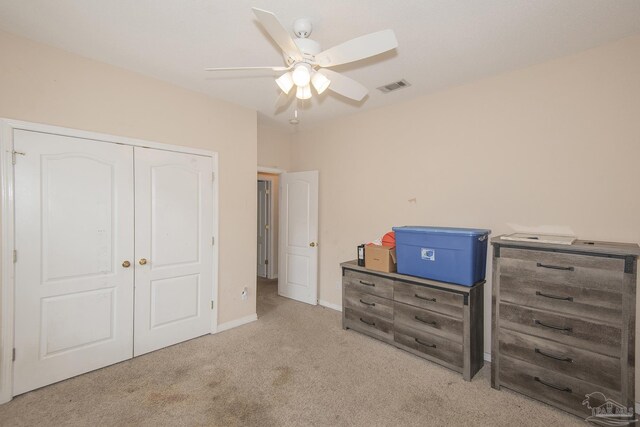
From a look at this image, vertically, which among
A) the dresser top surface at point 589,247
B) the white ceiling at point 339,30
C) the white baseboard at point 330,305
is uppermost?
the white ceiling at point 339,30

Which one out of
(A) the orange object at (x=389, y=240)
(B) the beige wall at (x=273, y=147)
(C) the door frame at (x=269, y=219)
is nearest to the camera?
(A) the orange object at (x=389, y=240)

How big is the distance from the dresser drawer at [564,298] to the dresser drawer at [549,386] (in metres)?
0.46

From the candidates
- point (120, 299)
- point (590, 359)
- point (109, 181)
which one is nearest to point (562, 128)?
point (590, 359)

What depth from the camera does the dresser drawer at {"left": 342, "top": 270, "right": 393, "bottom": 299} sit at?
299 centimetres

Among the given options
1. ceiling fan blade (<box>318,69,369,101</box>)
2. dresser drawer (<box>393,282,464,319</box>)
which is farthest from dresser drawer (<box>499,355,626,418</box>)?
ceiling fan blade (<box>318,69,369,101</box>)

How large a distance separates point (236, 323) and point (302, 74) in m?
2.94

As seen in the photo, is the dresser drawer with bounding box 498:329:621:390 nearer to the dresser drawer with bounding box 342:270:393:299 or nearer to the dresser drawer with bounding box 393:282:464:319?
the dresser drawer with bounding box 393:282:464:319

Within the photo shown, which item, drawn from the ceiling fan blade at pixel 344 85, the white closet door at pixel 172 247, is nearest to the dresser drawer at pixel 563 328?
the ceiling fan blade at pixel 344 85

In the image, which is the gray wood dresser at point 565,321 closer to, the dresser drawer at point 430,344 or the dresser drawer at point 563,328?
the dresser drawer at point 563,328

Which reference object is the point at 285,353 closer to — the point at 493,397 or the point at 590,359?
the point at 493,397

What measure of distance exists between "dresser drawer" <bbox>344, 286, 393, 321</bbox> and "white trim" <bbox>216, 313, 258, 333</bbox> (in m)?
1.21

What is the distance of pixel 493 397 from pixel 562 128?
87.7 inches

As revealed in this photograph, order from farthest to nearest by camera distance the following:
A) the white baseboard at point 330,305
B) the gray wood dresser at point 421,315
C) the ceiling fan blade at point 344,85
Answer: the white baseboard at point 330,305, the gray wood dresser at point 421,315, the ceiling fan blade at point 344,85

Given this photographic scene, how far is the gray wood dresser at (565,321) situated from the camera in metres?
1.84
